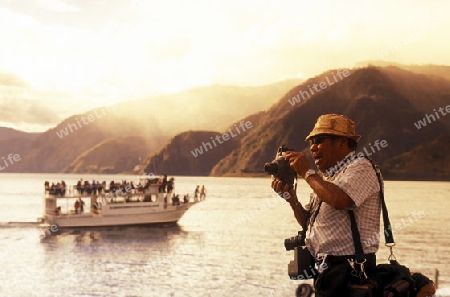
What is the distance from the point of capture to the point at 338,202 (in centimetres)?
404

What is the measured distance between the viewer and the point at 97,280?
136 feet

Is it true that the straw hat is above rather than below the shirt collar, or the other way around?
above

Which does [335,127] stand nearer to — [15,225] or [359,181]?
[359,181]

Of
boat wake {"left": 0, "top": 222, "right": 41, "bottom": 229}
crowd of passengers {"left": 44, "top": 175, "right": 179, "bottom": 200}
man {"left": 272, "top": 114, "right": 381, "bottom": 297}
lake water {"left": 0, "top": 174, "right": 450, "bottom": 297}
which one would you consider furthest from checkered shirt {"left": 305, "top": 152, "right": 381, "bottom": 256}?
boat wake {"left": 0, "top": 222, "right": 41, "bottom": 229}

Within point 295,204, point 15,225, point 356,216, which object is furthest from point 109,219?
point 356,216

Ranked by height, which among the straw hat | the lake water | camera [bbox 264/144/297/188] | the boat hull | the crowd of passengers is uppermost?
the straw hat

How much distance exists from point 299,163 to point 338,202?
0.41 m

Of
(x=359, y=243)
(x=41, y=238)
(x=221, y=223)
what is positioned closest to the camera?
(x=359, y=243)

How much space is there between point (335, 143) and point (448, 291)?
10.5 metres

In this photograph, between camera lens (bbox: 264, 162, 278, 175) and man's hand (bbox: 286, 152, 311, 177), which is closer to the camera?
man's hand (bbox: 286, 152, 311, 177)

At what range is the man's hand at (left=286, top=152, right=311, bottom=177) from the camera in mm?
4227

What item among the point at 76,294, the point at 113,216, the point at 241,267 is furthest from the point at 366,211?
the point at 113,216

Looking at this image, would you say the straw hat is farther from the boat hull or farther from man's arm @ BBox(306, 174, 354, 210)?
the boat hull

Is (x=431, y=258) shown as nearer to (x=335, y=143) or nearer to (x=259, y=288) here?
(x=259, y=288)
